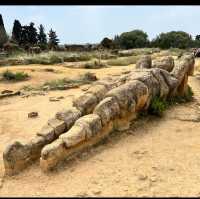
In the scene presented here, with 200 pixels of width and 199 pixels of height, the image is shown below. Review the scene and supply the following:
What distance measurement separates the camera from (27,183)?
4.99 m

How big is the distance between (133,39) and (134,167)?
3614 cm

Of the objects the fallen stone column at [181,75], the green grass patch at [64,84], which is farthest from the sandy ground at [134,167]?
the green grass patch at [64,84]

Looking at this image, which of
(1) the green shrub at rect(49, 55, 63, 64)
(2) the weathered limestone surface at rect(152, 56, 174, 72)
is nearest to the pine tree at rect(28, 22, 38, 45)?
(1) the green shrub at rect(49, 55, 63, 64)

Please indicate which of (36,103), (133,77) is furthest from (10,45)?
(133,77)

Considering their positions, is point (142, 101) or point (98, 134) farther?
point (142, 101)

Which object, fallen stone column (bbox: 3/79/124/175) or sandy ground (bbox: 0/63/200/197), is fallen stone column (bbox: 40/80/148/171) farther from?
fallen stone column (bbox: 3/79/124/175)

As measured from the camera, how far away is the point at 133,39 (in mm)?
40219

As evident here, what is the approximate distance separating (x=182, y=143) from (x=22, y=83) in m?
9.65

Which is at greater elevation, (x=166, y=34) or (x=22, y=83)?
(x=166, y=34)

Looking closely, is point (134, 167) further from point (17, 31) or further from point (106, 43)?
point (17, 31)

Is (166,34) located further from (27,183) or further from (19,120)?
(27,183)

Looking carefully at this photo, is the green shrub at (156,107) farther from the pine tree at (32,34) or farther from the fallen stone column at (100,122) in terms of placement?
the pine tree at (32,34)

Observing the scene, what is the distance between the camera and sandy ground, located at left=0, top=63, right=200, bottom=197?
4.52 m

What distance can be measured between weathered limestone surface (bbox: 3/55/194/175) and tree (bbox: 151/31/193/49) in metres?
32.0
